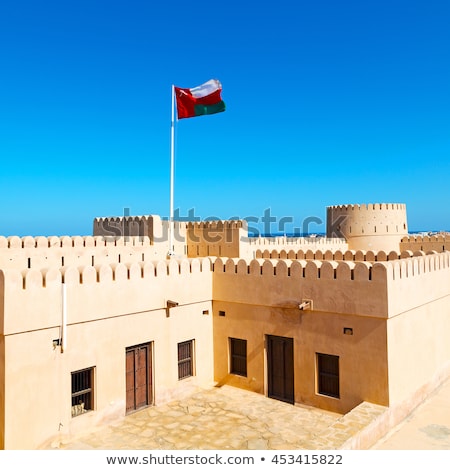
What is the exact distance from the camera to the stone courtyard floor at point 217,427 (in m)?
8.91

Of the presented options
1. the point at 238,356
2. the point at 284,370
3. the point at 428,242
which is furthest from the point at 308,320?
the point at 428,242

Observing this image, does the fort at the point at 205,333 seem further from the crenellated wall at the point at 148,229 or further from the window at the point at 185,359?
the crenellated wall at the point at 148,229

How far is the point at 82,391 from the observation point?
965 centimetres

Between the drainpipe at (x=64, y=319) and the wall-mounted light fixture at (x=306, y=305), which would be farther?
the wall-mounted light fixture at (x=306, y=305)

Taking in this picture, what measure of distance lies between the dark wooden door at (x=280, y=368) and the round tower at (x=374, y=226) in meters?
19.5

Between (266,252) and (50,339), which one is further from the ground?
(266,252)

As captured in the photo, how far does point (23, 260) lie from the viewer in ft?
37.2

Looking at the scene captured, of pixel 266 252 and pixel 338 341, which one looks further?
pixel 266 252

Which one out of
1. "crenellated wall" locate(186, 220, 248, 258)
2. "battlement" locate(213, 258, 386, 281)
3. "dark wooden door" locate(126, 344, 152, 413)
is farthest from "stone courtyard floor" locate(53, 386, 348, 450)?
"crenellated wall" locate(186, 220, 248, 258)

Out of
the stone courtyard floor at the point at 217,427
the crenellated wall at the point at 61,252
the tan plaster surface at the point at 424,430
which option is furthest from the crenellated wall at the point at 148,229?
the tan plaster surface at the point at 424,430
